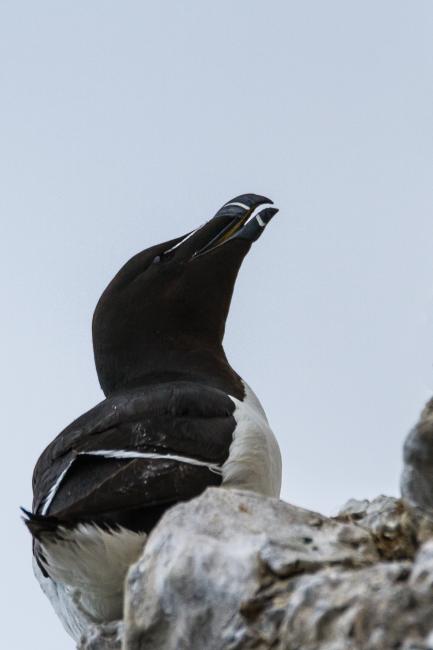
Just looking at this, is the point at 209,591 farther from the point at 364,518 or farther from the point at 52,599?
the point at 52,599

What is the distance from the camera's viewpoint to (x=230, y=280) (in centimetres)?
630

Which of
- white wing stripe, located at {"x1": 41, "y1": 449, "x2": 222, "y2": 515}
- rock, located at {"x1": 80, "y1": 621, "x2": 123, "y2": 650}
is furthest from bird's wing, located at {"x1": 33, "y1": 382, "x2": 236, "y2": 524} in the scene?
rock, located at {"x1": 80, "y1": 621, "x2": 123, "y2": 650}

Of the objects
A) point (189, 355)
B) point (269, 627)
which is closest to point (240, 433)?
point (189, 355)

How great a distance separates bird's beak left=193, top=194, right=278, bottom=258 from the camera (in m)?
6.04

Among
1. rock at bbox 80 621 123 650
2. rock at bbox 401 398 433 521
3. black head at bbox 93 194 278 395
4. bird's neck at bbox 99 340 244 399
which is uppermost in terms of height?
black head at bbox 93 194 278 395

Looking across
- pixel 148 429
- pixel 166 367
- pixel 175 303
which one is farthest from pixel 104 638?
pixel 175 303

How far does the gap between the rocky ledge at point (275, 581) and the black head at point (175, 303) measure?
2356 millimetres

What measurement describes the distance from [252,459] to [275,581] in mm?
1788

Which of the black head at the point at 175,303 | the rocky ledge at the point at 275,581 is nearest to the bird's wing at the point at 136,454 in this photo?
the black head at the point at 175,303

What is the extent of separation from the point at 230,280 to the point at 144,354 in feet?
2.05

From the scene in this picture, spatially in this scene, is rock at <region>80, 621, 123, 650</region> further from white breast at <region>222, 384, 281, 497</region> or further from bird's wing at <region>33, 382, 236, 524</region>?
white breast at <region>222, 384, 281, 497</region>

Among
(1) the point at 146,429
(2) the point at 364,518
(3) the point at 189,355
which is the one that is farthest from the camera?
(3) the point at 189,355

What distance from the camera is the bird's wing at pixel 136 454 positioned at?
14.3 feet

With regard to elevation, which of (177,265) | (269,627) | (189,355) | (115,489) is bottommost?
(269,627)
